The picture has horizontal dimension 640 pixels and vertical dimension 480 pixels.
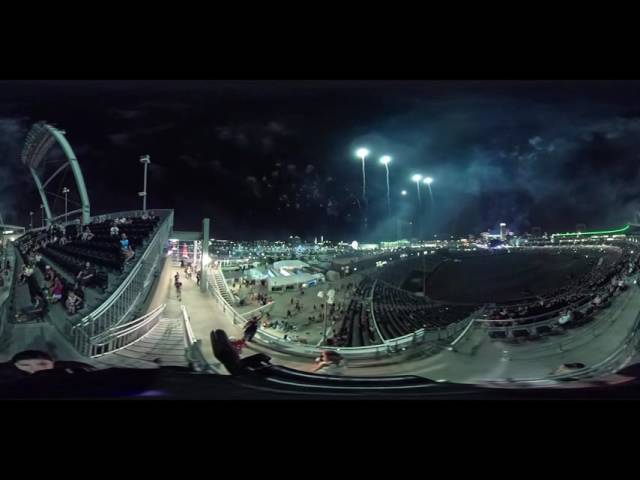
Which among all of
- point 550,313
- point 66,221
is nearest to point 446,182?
point 550,313

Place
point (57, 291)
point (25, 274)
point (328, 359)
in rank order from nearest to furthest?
point (328, 359) → point (57, 291) → point (25, 274)

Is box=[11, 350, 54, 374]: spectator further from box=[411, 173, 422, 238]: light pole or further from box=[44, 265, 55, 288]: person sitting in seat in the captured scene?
box=[411, 173, 422, 238]: light pole

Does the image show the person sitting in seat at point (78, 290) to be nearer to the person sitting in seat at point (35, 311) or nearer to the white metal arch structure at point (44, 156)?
the person sitting in seat at point (35, 311)

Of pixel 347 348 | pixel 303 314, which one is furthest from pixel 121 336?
pixel 347 348

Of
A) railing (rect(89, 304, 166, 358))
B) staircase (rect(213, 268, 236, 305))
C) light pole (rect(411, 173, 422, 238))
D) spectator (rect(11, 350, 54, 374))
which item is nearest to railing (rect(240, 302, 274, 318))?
staircase (rect(213, 268, 236, 305))

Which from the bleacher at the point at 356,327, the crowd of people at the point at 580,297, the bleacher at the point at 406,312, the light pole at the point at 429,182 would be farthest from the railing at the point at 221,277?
the crowd of people at the point at 580,297

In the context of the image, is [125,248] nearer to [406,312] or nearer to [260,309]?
[260,309]

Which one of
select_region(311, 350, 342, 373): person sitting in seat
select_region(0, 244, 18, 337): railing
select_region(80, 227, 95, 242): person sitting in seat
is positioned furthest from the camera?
select_region(80, 227, 95, 242): person sitting in seat
